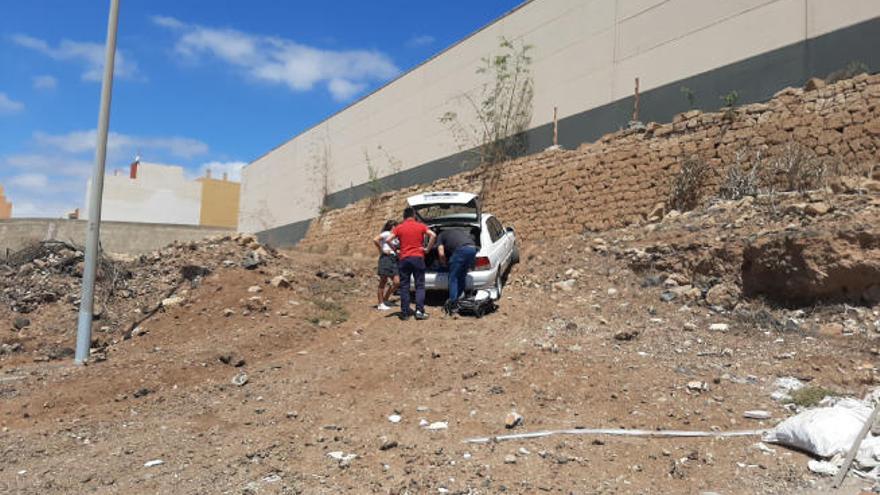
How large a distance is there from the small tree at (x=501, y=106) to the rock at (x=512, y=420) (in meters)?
11.1

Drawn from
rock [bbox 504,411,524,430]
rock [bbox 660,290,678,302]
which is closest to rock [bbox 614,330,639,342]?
rock [bbox 660,290,678,302]

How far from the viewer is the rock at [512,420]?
4629 mm

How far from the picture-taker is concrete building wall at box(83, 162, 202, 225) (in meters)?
42.0

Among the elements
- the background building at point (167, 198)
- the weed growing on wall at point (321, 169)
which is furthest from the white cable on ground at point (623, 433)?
the background building at point (167, 198)

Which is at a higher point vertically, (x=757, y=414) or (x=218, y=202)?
(x=218, y=202)

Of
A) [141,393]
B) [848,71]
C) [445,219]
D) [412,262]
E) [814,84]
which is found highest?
[848,71]

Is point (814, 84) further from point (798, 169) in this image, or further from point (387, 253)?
point (387, 253)

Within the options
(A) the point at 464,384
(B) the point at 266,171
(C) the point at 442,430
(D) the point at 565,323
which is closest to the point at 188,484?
(C) the point at 442,430

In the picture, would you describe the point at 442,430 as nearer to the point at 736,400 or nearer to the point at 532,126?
the point at 736,400

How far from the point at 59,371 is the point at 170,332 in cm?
157

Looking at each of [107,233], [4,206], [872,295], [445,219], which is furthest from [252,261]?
[4,206]

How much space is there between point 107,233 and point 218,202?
23359 mm

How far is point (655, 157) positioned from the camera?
36.1 feet

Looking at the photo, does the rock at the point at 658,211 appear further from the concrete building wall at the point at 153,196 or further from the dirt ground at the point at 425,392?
the concrete building wall at the point at 153,196
